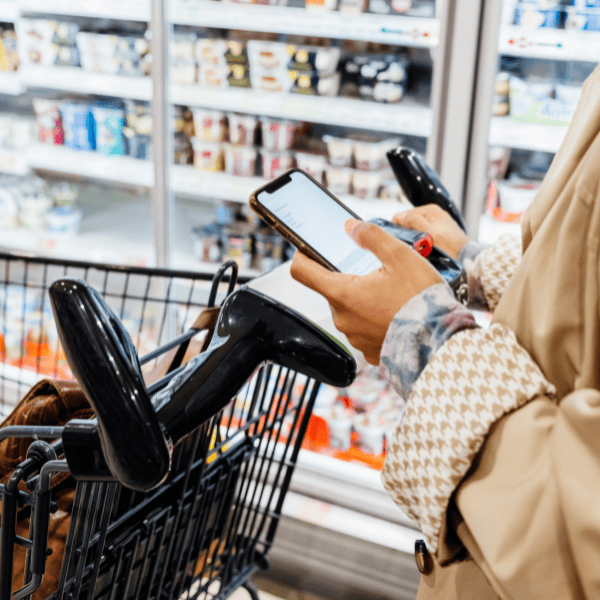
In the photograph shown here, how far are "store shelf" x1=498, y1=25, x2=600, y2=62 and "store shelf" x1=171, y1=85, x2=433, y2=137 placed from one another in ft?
0.85

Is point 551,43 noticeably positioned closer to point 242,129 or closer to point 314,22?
point 314,22

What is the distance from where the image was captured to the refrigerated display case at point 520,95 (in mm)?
1562

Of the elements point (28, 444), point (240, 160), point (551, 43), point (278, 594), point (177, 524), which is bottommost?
point (278, 594)

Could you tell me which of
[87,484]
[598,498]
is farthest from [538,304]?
[87,484]

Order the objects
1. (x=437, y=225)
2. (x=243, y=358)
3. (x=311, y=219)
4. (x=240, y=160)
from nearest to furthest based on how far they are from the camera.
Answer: (x=243, y=358) → (x=311, y=219) → (x=437, y=225) → (x=240, y=160)

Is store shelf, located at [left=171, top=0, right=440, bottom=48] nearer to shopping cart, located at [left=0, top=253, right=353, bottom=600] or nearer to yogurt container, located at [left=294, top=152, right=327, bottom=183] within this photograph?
yogurt container, located at [left=294, top=152, right=327, bottom=183]

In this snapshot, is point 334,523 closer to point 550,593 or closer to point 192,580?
point 192,580

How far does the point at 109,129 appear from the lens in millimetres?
2348

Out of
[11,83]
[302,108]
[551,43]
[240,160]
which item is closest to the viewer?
[551,43]

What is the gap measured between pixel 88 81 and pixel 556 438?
2.15 m

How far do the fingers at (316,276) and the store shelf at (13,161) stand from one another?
2.14m

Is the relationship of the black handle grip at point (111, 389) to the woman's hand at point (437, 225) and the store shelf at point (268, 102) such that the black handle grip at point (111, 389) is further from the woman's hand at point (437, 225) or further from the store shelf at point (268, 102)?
the store shelf at point (268, 102)

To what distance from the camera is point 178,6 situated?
6.50 feet

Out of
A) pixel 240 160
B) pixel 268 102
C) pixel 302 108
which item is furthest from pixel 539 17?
pixel 240 160
